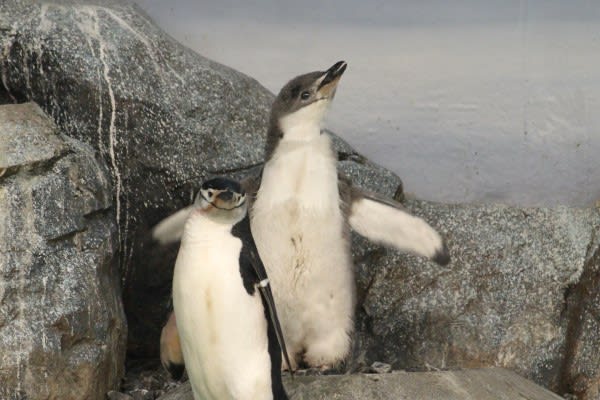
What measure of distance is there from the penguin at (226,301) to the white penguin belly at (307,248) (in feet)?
1.99

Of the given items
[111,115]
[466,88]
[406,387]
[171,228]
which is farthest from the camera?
[466,88]

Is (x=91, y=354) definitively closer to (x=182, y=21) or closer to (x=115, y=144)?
(x=115, y=144)

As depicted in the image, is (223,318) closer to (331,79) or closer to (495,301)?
(331,79)

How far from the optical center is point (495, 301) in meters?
5.58

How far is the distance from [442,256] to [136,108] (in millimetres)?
1426

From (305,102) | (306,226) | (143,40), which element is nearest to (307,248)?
(306,226)

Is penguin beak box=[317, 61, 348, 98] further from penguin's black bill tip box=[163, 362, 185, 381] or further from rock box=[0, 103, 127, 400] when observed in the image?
penguin's black bill tip box=[163, 362, 185, 381]

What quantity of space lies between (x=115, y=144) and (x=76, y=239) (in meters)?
0.66

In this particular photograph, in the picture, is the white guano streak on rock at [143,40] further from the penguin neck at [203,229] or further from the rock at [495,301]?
the penguin neck at [203,229]

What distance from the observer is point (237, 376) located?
166 inches

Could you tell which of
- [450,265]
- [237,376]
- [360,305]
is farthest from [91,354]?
[450,265]

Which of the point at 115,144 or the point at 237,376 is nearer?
the point at 237,376

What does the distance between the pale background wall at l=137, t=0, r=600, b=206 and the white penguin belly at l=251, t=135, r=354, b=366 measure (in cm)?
109

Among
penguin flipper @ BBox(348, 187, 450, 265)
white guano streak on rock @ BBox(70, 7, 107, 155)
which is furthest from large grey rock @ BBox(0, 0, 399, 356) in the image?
penguin flipper @ BBox(348, 187, 450, 265)
